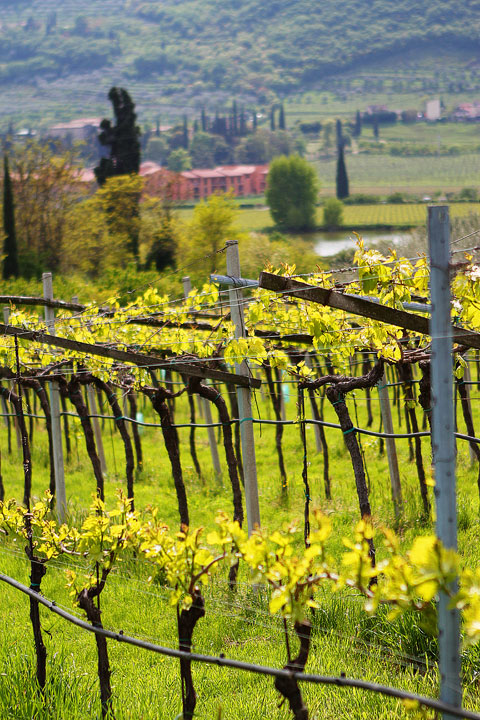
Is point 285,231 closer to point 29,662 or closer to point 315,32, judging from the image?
point 29,662

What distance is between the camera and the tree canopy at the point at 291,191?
296ft

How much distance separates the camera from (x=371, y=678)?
4418 millimetres

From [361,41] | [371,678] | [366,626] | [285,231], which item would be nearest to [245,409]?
[366,626]

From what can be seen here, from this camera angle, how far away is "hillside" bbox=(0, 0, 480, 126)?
168 m

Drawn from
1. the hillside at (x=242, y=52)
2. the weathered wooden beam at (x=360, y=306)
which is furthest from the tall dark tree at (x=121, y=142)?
the hillside at (x=242, y=52)

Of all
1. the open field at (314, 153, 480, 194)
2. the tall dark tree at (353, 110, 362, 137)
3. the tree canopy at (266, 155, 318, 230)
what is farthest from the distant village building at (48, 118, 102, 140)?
the tree canopy at (266, 155, 318, 230)

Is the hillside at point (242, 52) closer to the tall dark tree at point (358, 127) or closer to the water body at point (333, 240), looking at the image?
the tall dark tree at point (358, 127)

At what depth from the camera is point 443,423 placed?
8.85ft

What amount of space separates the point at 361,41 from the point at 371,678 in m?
189

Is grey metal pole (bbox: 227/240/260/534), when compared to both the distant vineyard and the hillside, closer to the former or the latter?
the distant vineyard

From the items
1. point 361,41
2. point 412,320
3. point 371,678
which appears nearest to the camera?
point 412,320

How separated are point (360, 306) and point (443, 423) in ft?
4.53

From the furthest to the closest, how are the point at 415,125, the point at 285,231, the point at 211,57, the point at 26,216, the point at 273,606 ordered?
1. the point at 211,57
2. the point at 415,125
3. the point at 285,231
4. the point at 26,216
5. the point at 273,606

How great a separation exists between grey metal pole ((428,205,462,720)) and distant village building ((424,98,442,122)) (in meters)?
140
